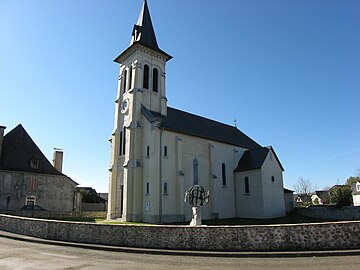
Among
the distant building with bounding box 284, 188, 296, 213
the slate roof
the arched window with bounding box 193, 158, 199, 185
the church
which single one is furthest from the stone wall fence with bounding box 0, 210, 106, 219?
the distant building with bounding box 284, 188, 296, 213

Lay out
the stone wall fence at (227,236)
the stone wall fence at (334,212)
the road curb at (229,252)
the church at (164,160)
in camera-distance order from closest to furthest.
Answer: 1. the road curb at (229,252)
2. the stone wall fence at (227,236)
3. the church at (164,160)
4. the stone wall fence at (334,212)

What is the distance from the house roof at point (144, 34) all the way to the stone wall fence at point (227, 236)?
21.7 metres

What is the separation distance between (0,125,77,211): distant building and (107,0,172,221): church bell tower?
1020 centimetres

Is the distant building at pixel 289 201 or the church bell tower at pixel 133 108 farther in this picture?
the distant building at pixel 289 201

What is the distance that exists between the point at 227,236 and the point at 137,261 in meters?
3.84

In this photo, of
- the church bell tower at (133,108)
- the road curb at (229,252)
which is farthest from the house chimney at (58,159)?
the road curb at (229,252)

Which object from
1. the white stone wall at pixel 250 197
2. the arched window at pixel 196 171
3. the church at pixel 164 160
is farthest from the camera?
the white stone wall at pixel 250 197

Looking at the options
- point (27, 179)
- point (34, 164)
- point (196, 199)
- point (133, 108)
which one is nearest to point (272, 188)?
point (133, 108)

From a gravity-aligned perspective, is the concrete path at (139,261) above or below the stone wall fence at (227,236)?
below

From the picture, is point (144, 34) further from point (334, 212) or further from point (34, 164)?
point (334, 212)

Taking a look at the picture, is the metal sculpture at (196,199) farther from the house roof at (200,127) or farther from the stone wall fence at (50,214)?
the stone wall fence at (50,214)

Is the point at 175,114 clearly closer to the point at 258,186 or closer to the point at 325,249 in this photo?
the point at 258,186

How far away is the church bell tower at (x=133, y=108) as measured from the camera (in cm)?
2595

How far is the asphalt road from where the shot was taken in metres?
8.77
